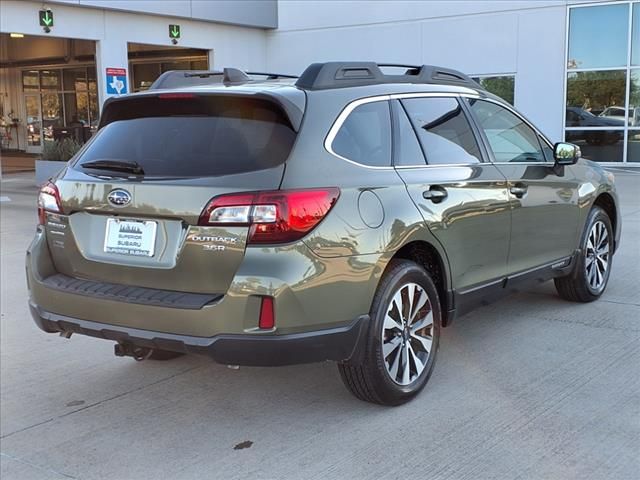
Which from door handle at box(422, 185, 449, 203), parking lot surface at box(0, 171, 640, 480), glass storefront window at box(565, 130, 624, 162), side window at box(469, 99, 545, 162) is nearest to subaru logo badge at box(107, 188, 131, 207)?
parking lot surface at box(0, 171, 640, 480)

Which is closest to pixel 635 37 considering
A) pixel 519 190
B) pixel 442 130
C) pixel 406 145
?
pixel 519 190

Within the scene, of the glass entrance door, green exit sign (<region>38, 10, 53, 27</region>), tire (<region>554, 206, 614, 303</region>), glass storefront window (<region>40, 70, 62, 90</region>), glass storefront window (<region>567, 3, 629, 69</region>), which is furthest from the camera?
the glass entrance door

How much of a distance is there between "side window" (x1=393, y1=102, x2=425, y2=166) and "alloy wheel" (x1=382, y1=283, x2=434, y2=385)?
704mm

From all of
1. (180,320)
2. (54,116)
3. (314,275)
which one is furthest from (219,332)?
(54,116)

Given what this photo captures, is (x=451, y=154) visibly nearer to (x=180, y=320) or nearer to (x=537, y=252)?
(x=537, y=252)

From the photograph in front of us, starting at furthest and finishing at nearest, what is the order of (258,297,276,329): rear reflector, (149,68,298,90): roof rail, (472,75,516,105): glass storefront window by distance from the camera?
(472,75,516,105): glass storefront window < (149,68,298,90): roof rail < (258,297,276,329): rear reflector

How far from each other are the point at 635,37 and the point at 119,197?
1690 centimetres

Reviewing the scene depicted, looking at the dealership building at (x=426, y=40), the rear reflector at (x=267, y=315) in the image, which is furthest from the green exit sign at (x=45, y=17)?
the rear reflector at (x=267, y=315)

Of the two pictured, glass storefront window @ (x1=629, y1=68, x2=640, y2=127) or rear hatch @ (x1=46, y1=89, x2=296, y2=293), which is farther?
glass storefront window @ (x1=629, y1=68, x2=640, y2=127)

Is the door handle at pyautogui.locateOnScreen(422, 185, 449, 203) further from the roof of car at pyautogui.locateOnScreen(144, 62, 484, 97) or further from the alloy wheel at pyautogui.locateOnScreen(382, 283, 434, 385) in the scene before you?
the roof of car at pyautogui.locateOnScreen(144, 62, 484, 97)

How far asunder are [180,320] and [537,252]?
2.88 metres

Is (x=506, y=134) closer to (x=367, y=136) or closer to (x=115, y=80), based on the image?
(x=367, y=136)

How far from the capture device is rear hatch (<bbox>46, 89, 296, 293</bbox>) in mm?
3461

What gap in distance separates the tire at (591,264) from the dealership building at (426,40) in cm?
1303
